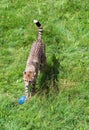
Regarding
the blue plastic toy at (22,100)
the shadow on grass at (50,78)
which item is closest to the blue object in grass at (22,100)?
the blue plastic toy at (22,100)

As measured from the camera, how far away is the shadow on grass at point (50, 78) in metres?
6.86

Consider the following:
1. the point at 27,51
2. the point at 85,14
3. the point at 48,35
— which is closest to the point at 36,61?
the point at 27,51

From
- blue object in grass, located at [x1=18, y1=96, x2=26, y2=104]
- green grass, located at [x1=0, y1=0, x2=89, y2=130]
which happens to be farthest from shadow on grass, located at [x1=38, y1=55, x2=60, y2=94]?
blue object in grass, located at [x1=18, y1=96, x2=26, y2=104]

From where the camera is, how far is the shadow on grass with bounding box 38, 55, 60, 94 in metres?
6.86

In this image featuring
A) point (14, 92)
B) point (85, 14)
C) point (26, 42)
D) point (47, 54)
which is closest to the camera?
point (14, 92)

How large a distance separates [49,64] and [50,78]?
490mm

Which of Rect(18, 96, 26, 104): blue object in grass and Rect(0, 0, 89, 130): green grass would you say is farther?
Rect(18, 96, 26, 104): blue object in grass

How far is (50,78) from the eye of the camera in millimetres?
7215

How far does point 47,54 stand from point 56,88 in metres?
1.20

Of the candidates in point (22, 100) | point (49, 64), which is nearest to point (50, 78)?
point (49, 64)

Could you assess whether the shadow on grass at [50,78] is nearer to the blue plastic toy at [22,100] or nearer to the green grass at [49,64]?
the green grass at [49,64]

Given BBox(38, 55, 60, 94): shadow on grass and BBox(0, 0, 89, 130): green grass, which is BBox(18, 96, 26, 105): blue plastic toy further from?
BBox(38, 55, 60, 94): shadow on grass

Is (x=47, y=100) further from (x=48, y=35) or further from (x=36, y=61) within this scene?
(x=48, y=35)

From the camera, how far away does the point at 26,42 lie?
27.9 feet
